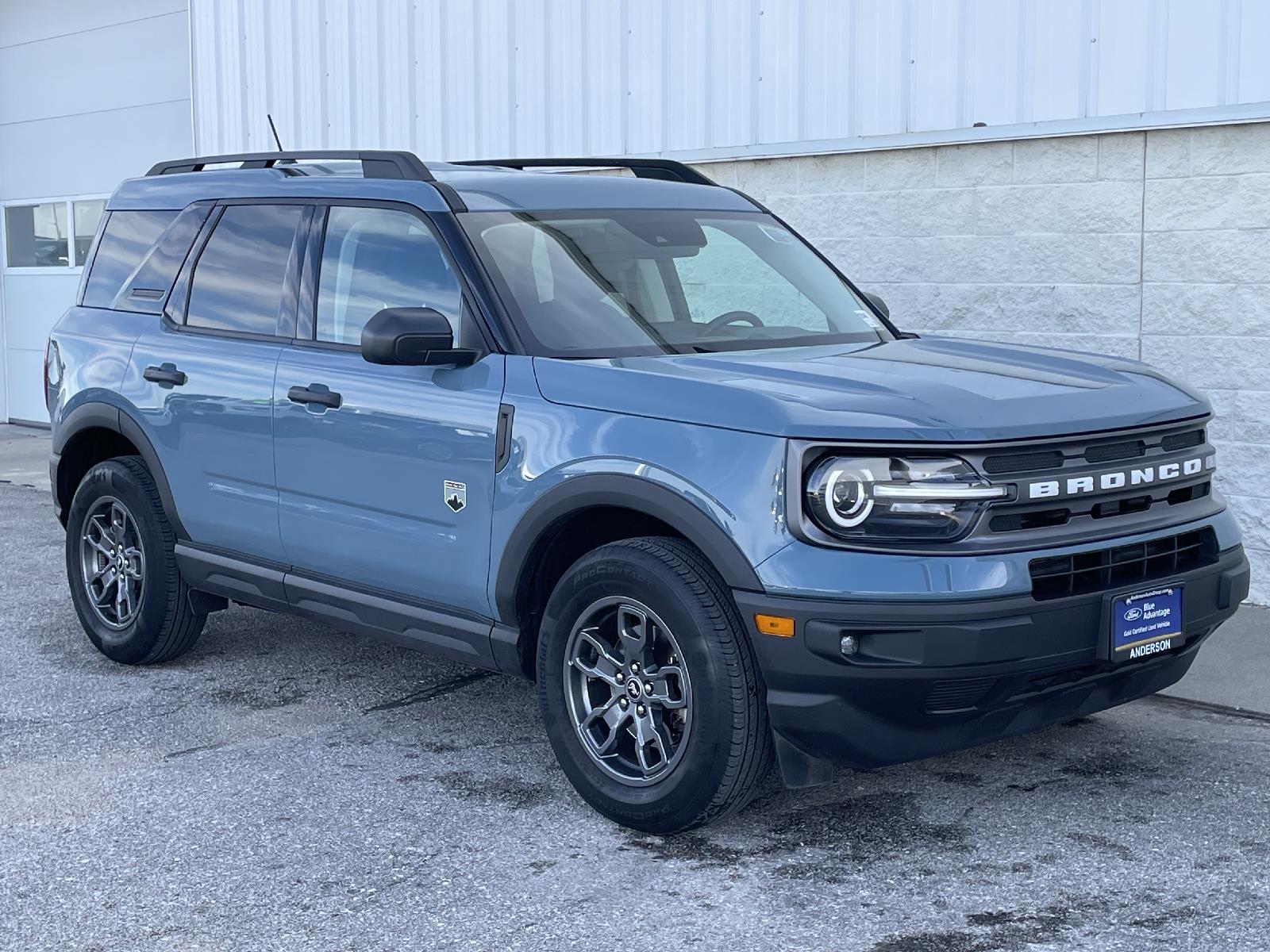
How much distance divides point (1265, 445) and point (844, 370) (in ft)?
11.6

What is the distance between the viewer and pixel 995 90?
7953 millimetres

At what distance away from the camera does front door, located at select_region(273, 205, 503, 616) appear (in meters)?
4.86

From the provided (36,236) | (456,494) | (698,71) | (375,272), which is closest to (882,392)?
(456,494)

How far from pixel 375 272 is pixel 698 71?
15.2ft

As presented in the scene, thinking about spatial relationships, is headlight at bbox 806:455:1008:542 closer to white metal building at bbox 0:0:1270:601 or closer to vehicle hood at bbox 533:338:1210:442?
vehicle hood at bbox 533:338:1210:442

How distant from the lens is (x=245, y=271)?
A: 5.91m

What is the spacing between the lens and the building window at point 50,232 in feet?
49.8

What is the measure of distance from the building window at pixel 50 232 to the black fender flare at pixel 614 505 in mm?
11394

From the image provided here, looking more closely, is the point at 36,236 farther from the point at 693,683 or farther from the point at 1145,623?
the point at 1145,623

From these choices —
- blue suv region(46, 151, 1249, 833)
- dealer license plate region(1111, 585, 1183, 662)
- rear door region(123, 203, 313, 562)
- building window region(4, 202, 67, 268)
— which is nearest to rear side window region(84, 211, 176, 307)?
blue suv region(46, 151, 1249, 833)

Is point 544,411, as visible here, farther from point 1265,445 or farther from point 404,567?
point 1265,445

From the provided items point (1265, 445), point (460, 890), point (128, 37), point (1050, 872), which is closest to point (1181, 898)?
point (1050, 872)

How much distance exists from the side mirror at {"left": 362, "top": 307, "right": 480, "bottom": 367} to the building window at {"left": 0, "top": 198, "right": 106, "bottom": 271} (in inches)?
434

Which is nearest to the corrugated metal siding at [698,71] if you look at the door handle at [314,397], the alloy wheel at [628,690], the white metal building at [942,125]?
the white metal building at [942,125]
